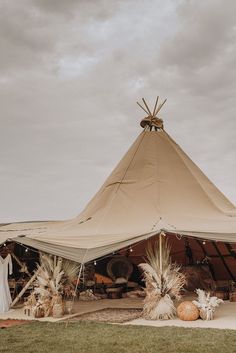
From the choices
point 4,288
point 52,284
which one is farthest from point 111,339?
point 4,288

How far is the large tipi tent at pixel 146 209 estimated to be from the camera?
8.45 metres

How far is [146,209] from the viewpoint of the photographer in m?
10.6

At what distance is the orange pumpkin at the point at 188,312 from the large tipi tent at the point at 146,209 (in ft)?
4.03

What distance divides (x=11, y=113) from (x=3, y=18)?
509 centimetres

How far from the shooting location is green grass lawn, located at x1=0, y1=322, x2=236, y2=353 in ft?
19.2

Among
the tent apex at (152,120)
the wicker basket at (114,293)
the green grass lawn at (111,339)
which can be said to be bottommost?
the green grass lawn at (111,339)

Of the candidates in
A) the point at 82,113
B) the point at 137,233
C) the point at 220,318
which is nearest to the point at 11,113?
the point at 82,113

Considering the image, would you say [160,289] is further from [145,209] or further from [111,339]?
[145,209]

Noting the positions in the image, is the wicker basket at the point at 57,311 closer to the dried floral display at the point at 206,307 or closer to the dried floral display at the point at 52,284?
the dried floral display at the point at 52,284

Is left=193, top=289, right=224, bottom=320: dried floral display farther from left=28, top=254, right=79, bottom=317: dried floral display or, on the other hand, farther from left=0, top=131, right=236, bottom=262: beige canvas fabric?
left=28, top=254, right=79, bottom=317: dried floral display

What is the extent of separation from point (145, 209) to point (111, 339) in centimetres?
448

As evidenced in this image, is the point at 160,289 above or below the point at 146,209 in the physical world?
below

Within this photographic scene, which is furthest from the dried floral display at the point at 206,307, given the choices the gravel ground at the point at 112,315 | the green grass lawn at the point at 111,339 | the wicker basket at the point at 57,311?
the wicker basket at the point at 57,311

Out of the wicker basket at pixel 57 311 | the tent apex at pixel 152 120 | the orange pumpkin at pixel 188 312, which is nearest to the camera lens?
the orange pumpkin at pixel 188 312
